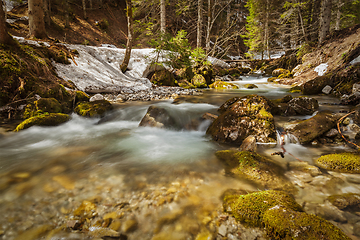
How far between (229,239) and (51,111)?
5.96 meters

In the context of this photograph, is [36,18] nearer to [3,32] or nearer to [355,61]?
[3,32]

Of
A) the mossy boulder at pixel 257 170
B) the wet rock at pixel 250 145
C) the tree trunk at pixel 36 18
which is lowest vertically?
the mossy boulder at pixel 257 170

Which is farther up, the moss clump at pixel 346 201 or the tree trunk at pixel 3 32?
the tree trunk at pixel 3 32

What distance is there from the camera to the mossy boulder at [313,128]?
3682mm

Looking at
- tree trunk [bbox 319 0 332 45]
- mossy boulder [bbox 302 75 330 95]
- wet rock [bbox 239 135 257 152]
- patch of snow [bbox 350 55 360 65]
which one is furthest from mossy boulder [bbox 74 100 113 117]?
tree trunk [bbox 319 0 332 45]

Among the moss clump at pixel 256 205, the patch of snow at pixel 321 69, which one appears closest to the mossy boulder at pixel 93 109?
the moss clump at pixel 256 205

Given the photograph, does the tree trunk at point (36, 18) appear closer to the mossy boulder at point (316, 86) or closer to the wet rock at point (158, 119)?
the wet rock at point (158, 119)

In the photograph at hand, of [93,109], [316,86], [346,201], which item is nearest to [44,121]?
[93,109]

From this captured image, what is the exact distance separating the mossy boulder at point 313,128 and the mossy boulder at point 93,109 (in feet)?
18.9

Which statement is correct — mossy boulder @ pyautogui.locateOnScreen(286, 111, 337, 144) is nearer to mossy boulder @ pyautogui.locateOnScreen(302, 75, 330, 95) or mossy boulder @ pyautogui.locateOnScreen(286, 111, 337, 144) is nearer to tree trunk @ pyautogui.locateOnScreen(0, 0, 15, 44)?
mossy boulder @ pyautogui.locateOnScreen(302, 75, 330, 95)

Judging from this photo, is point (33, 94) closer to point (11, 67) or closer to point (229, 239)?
point (11, 67)

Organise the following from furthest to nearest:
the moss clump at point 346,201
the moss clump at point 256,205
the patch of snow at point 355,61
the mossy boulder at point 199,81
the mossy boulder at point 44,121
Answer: the mossy boulder at point 199,81 < the patch of snow at point 355,61 < the mossy boulder at point 44,121 < the moss clump at point 346,201 < the moss clump at point 256,205

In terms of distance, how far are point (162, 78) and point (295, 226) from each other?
1129 cm

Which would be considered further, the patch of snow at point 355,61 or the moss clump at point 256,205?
the patch of snow at point 355,61
